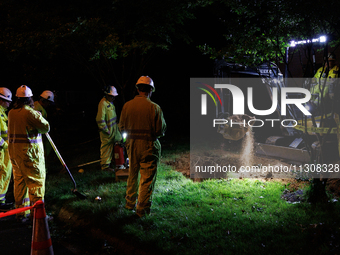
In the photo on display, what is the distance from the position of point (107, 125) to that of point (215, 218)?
13.4 feet

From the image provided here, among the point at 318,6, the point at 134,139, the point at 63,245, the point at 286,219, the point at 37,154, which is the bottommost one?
the point at 63,245

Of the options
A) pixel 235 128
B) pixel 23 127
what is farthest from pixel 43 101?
pixel 235 128

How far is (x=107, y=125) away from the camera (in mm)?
7066

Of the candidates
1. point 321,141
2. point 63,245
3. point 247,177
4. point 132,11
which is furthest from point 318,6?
point 63,245

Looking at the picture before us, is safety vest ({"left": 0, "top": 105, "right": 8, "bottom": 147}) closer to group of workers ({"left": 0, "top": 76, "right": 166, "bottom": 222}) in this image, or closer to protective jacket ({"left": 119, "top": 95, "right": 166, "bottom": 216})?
group of workers ({"left": 0, "top": 76, "right": 166, "bottom": 222})

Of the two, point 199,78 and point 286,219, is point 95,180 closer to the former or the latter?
point 286,219

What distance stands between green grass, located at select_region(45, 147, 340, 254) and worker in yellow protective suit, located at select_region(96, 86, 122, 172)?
1262 millimetres

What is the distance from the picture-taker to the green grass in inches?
133

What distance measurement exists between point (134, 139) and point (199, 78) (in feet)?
41.0

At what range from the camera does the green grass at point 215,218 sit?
337cm

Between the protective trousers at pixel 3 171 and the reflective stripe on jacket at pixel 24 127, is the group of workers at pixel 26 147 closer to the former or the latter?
the reflective stripe on jacket at pixel 24 127

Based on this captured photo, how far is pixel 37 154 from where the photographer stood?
4.57 meters

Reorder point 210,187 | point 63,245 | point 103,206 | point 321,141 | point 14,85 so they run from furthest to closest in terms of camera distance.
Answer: point 14,85, point 210,187, point 321,141, point 103,206, point 63,245

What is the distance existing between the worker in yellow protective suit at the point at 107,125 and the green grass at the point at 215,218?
1.26m
